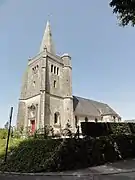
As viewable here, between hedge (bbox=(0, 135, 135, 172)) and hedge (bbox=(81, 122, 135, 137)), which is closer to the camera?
hedge (bbox=(0, 135, 135, 172))

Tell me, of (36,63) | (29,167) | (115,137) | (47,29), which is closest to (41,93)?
(36,63)

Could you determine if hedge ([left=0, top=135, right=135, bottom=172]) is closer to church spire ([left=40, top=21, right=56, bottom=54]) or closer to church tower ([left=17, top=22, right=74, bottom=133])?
church tower ([left=17, top=22, right=74, bottom=133])

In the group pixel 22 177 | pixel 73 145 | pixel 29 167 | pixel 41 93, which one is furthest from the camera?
pixel 41 93

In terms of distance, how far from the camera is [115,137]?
11.4 metres

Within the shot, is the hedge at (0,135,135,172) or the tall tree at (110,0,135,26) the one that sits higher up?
the tall tree at (110,0,135,26)

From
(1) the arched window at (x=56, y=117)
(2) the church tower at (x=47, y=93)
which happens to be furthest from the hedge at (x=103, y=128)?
(1) the arched window at (x=56, y=117)

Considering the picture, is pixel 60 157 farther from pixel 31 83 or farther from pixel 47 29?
pixel 47 29

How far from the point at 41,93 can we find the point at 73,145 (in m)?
22.8

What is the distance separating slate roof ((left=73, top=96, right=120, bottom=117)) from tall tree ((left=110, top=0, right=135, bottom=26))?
31.3m

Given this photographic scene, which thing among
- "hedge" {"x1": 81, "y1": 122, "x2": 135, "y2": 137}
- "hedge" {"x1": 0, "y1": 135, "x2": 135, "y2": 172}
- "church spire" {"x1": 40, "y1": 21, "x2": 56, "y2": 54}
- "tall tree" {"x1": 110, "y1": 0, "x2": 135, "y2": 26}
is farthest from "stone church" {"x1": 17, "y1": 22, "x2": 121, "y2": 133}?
"tall tree" {"x1": 110, "y1": 0, "x2": 135, "y2": 26}

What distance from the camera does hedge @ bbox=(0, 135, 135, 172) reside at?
8250 millimetres

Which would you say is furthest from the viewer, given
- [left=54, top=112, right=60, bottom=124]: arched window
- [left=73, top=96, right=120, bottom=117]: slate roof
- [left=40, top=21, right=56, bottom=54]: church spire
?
[left=73, top=96, right=120, bottom=117]: slate roof

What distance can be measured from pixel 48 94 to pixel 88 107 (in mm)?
14826

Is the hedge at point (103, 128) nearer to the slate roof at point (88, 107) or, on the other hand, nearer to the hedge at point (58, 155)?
the hedge at point (58, 155)
